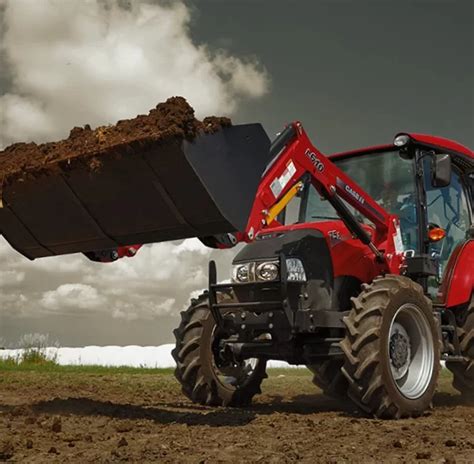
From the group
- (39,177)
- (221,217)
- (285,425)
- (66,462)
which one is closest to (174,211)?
(221,217)

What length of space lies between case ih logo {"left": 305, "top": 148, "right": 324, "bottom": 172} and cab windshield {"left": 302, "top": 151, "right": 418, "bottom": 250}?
0.82 meters

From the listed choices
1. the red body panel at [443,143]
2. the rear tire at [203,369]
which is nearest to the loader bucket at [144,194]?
the rear tire at [203,369]

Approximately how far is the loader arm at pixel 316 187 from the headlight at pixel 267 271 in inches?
16.4

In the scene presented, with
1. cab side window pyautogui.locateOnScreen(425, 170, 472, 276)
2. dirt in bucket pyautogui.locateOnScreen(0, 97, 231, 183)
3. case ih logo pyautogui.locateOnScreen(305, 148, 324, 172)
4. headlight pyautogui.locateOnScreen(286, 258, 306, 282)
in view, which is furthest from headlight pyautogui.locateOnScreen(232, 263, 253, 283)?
cab side window pyautogui.locateOnScreen(425, 170, 472, 276)

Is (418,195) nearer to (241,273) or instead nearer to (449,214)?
(449,214)

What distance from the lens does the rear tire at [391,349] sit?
6.27 metres

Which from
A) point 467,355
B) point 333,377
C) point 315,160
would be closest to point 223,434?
point 315,160

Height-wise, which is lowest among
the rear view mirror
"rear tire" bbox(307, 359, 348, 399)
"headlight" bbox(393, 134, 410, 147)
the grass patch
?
"rear tire" bbox(307, 359, 348, 399)

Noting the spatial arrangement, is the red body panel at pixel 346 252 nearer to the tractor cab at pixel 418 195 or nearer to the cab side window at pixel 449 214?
the tractor cab at pixel 418 195

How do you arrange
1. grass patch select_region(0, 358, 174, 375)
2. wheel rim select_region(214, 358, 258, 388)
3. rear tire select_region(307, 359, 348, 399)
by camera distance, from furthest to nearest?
grass patch select_region(0, 358, 174, 375) < rear tire select_region(307, 359, 348, 399) < wheel rim select_region(214, 358, 258, 388)

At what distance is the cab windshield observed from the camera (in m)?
7.76

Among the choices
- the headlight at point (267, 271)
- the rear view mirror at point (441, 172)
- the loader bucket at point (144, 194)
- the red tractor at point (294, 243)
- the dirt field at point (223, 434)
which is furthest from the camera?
the rear view mirror at point (441, 172)

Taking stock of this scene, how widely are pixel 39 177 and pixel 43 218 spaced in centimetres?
56

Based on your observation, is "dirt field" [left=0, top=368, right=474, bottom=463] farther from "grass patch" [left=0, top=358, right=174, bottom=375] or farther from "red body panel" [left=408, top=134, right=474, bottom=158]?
"grass patch" [left=0, top=358, right=174, bottom=375]
